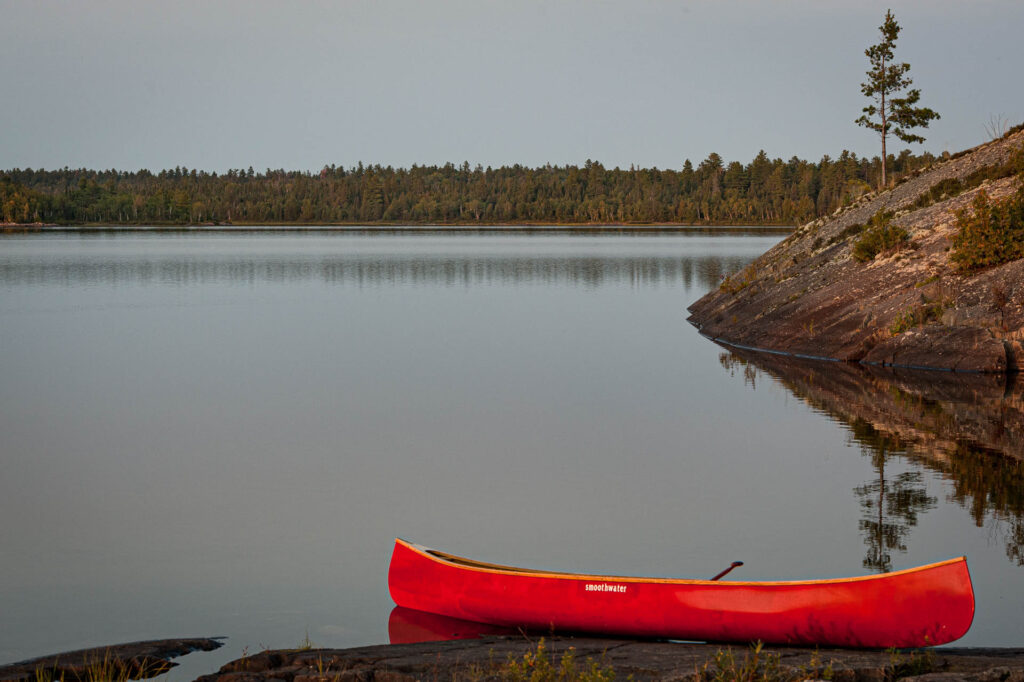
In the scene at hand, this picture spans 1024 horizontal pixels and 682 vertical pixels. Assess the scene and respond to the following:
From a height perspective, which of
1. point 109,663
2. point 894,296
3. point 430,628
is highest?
point 894,296

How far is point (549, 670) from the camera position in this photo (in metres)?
10.5

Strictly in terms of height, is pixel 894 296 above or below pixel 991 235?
below

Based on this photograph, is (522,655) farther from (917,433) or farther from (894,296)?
(894,296)

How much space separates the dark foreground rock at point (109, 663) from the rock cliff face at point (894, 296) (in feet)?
91.0

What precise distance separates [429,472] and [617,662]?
35.1 feet

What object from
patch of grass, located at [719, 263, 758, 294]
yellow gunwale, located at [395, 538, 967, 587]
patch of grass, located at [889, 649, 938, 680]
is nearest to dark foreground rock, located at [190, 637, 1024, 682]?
patch of grass, located at [889, 649, 938, 680]

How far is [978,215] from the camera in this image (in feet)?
124

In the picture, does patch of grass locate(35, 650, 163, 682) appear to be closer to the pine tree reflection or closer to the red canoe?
the red canoe

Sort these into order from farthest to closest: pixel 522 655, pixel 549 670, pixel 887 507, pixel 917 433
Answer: pixel 917 433 → pixel 887 507 → pixel 522 655 → pixel 549 670

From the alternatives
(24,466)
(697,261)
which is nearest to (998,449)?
(24,466)

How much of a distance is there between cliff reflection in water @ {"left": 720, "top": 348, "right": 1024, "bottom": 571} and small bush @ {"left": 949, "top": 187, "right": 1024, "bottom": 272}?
519 centimetres

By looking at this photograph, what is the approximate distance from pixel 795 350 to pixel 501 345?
1135 cm

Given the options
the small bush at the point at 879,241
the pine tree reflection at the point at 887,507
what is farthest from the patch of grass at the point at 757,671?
the small bush at the point at 879,241

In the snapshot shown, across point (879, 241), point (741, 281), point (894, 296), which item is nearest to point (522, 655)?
point (894, 296)
